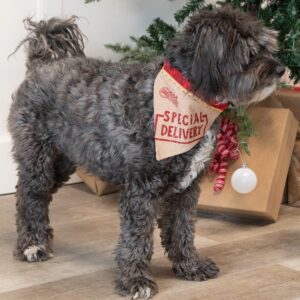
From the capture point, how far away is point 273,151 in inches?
122

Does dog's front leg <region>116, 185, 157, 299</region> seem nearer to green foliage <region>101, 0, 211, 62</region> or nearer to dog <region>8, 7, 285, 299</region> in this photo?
dog <region>8, 7, 285, 299</region>

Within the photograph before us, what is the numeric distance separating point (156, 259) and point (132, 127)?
67 centimetres

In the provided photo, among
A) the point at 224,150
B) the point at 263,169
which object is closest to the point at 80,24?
the point at 224,150

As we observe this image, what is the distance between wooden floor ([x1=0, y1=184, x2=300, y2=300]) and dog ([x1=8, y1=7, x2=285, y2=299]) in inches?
3.1

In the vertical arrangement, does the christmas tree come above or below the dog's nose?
above

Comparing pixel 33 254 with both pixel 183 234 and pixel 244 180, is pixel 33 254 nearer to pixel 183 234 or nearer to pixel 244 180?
pixel 183 234

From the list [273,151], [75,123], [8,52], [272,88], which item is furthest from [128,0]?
[272,88]

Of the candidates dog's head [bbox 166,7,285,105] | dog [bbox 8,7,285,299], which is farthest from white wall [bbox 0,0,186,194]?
dog's head [bbox 166,7,285,105]

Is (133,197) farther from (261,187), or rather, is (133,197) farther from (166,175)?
(261,187)

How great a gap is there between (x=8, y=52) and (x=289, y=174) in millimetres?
1656

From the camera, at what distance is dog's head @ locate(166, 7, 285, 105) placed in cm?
205

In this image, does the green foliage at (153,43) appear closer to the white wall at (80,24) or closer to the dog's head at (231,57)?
the white wall at (80,24)

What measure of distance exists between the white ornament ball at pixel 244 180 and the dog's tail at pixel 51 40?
909 millimetres

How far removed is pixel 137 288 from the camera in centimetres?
220
